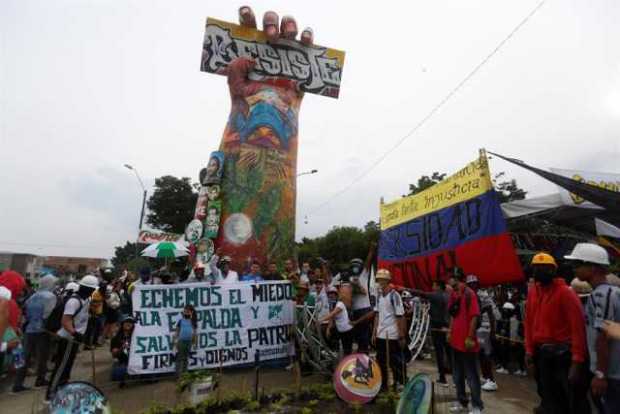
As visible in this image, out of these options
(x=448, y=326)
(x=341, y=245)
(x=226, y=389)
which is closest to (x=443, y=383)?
(x=448, y=326)

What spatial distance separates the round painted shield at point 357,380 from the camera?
453 centimetres

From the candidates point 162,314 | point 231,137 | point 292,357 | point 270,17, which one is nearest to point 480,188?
point 292,357

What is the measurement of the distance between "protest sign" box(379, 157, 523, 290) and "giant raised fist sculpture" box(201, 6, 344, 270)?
275 inches

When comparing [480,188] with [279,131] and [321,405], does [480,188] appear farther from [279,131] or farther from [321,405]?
[279,131]

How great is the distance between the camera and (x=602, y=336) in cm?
342

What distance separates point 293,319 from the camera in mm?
7395

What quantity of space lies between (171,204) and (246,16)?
1186 inches

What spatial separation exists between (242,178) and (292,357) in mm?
8859

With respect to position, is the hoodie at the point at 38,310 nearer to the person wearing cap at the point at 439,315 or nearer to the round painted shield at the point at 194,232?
the person wearing cap at the point at 439,315

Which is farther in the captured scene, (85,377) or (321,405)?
(85,377)

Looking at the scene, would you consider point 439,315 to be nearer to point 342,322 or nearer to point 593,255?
point 342,322

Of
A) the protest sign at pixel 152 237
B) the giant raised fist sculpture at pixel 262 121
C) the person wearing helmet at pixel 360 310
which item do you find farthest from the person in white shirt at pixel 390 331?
the protest sign at pixel 152 237

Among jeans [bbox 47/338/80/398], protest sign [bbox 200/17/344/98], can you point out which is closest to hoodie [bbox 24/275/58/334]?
jeans [bbox 47/338/80/398]

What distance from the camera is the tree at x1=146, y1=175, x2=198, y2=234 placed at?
4219cm
